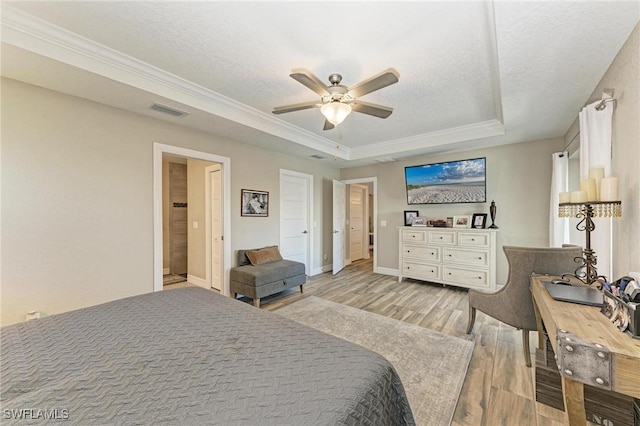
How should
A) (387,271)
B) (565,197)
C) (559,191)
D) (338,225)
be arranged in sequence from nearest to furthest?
(565,197) → (559,191) → (387,271) → (338,225)

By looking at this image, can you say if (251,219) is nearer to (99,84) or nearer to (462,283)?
(99,84)

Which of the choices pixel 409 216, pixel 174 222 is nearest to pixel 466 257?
pixel 409 216

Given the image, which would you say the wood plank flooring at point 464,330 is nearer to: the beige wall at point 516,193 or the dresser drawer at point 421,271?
the dresser drawer at point 421,271

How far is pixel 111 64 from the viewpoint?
82.4 inches

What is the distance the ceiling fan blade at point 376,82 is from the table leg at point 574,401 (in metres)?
1.97

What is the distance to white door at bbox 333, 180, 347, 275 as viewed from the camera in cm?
536

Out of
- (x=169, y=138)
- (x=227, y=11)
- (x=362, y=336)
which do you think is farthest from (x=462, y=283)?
(x=169, y=138)

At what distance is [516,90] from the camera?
2.31 metres

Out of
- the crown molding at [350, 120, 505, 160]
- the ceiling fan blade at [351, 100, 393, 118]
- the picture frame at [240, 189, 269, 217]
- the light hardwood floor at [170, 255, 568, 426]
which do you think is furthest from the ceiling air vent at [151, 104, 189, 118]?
the crown molding at [350, 120, 505, 160]

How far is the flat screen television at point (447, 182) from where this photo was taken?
420cm

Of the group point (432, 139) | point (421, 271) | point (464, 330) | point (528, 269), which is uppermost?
point (432, 139)

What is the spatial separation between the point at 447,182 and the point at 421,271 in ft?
5.62

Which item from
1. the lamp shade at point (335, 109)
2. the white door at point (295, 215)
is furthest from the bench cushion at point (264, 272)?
→ the lamp shade at point (335, 109)

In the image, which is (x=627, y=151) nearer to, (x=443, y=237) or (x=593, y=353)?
(x=593, y=353)
